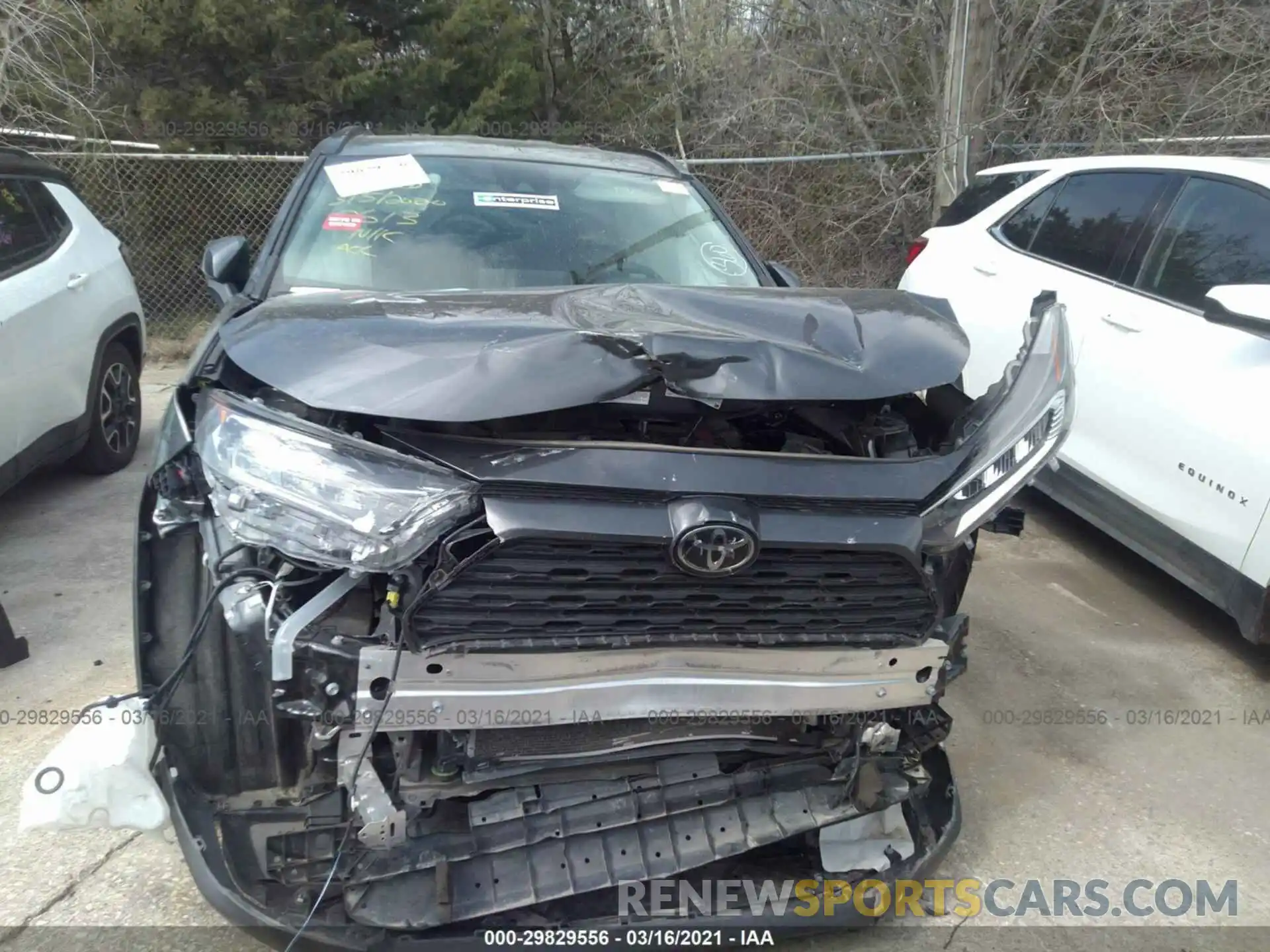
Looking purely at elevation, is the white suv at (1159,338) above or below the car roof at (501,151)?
below

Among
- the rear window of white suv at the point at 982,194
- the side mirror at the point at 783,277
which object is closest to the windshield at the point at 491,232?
the side mirror at the point at 783,277

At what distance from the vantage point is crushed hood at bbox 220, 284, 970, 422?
5.68 ft

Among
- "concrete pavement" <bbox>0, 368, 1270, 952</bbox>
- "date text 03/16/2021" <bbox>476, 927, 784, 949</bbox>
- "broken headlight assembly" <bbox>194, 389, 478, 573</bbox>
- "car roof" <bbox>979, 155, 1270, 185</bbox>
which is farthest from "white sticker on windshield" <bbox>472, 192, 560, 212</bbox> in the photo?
"car roof" <bbox>979, 155, 1270, 185</bbox>

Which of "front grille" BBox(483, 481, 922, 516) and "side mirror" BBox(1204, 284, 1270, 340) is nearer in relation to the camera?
"front grille" BBox(483, 481, 922, 516)

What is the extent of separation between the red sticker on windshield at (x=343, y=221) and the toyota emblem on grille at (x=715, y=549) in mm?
1944

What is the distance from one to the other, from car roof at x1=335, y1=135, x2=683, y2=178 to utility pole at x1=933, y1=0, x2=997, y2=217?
16.2 feet

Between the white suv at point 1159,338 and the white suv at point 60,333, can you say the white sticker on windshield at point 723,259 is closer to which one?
the white suv at point 1159,338

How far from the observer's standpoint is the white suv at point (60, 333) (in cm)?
402

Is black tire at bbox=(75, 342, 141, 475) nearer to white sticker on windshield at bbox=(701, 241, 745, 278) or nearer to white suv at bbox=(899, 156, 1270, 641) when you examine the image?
white sticker on windshield at bbox=(701, 241, 745, 278)

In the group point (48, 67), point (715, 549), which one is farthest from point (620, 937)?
point (48, 67)

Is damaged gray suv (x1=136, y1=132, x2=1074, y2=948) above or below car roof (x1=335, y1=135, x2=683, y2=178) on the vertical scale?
below

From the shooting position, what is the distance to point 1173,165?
167 inches

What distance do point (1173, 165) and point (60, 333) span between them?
5.27 meters

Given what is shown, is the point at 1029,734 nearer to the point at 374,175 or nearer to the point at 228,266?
the point at 374,175
